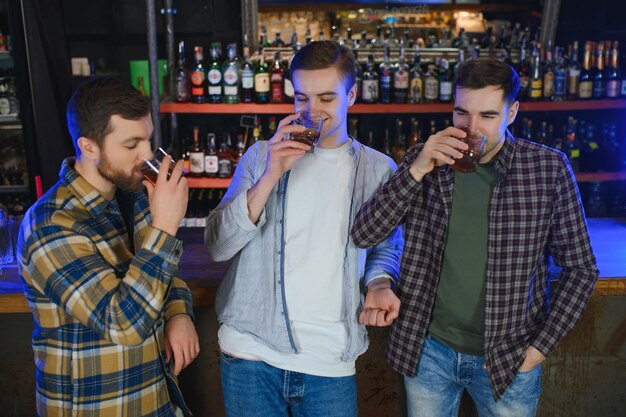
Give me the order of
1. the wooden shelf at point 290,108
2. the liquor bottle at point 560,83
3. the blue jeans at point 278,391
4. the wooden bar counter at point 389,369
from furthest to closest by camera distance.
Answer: the liquor bottle at point 560,83, the wooden shelf at point 290,108, the wooden bar counter at point 389,369, the blue jeans at point 278,391

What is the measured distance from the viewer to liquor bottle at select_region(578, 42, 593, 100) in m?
3.95

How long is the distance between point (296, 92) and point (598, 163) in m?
2.99

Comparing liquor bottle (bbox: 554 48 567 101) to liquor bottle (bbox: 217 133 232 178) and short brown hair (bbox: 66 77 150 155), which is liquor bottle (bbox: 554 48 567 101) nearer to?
liquor bottle (bbox: 217 133 232 178)

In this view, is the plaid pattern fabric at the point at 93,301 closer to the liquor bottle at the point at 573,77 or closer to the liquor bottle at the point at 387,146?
the liquor bottle at the point at 387,146

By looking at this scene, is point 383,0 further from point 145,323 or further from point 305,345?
point 145,323

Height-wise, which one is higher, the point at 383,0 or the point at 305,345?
the point at 383,0

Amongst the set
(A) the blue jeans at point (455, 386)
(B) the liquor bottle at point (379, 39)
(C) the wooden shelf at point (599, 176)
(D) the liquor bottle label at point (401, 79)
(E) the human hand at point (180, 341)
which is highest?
(B) the liquor bottle at point (379, 39)

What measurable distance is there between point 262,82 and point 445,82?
3.52 feet

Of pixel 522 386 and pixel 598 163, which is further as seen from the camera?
pixel 598 163

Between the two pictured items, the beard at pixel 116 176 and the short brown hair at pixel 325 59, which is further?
the short brown hair at pixel 325 59

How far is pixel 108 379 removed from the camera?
1499 mm

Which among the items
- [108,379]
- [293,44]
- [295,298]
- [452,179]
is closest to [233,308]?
[295,298]

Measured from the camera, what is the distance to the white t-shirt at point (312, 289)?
1.73 m

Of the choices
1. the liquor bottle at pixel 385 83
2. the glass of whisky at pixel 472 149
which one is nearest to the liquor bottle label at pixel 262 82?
the liquor bottle at pixel 385 83
